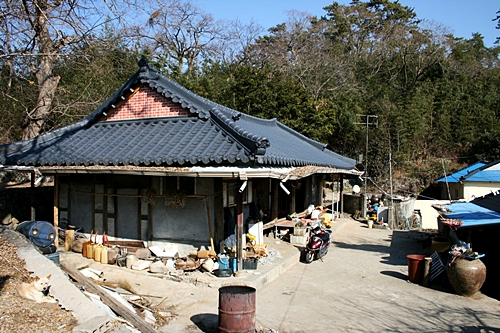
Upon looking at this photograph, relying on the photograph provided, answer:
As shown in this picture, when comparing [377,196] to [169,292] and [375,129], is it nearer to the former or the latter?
[375,129]

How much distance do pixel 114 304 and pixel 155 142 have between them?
557cm

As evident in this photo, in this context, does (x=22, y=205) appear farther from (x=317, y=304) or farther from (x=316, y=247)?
(x=317, y=304)

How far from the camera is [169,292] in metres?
8.71

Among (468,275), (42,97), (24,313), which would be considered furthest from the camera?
(42,97)

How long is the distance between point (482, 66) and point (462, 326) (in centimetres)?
3793

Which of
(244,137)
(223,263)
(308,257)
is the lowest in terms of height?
(308,257)

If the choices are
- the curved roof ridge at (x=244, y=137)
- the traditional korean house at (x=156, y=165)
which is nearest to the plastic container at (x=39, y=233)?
the traditional korean house at (x=156, y=165)

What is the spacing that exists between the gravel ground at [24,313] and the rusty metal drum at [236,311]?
2112mm

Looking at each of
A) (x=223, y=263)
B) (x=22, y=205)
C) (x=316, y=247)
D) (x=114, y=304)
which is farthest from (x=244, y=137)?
(x=22, y=205)

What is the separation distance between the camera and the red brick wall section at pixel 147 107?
1269 cm

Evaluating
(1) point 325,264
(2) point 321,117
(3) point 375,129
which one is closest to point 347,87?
(3) point 375,129

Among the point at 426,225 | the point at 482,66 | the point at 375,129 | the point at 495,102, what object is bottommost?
the point at 426,225

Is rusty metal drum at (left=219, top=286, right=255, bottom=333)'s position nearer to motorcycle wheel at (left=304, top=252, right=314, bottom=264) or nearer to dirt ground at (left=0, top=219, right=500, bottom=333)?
dirt ground at (left=0, top=219, right=500, bottom=333)

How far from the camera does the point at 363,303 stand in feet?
29.0
